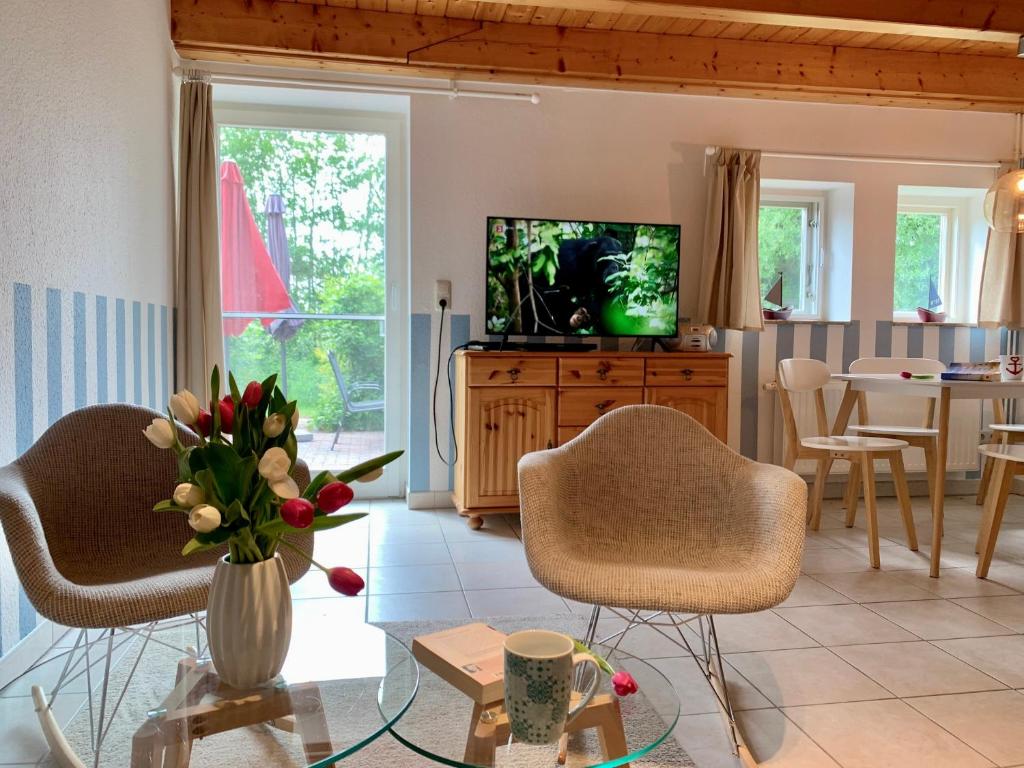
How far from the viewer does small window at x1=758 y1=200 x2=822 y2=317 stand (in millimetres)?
4633

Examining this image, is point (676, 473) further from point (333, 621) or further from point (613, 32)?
point (613, 32)

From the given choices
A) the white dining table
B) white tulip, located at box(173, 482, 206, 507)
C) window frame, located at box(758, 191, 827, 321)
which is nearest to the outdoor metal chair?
window frame, located at box(758, 191, 827, 321)

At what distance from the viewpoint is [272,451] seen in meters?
1.04

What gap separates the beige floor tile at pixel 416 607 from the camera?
2.52 m

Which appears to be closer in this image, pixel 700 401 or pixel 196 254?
pixel 196 254

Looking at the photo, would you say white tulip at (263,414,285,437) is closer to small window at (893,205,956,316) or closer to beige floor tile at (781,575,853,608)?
beige floor tile at (781,575,853,608)

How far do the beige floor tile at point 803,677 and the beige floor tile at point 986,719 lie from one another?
13 cm

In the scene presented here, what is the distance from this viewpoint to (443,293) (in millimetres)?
4047

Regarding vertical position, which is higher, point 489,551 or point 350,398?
point 350,398

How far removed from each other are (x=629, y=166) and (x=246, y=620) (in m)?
3.64

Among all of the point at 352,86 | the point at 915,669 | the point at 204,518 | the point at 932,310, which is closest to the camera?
the point at 204,518

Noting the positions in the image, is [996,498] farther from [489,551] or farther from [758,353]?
[489,551]

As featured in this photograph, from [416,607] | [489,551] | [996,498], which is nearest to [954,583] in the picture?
[996,498]

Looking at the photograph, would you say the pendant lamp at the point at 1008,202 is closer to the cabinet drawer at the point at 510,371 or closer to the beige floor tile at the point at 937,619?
the beige floor tile at the point at 937,619
